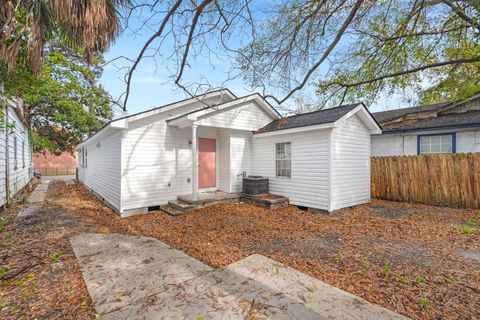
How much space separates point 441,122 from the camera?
10156 millimetres

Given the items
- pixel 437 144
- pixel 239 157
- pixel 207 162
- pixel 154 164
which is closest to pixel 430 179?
pixel 437 144

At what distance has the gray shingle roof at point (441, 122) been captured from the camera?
30.8 feet

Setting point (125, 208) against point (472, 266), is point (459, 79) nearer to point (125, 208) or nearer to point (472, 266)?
point (472, 266)

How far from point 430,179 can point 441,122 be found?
12.4ft

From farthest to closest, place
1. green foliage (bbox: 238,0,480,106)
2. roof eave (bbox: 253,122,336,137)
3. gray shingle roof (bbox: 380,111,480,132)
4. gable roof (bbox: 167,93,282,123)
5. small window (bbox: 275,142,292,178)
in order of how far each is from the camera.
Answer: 1. gray shingle roof (bbox: 380,111,480,132)
2. small window (bbox: 275,142,292,178)
3. gable roof (bbox: 167,93,282,123)
4. roof eave (bbox: 253,122,336,137)
5. green foliage (bbox: 238,0,480,106)

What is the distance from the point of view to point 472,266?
136 inches

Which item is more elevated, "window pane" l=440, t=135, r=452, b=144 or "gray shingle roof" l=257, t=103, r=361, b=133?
"gray shingle roof" l=257, t=103, r=361, b=133

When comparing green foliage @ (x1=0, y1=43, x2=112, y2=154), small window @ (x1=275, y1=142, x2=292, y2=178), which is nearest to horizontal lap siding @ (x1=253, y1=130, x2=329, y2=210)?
small window @ (x1=275, y1=142, x2=292, y2=178)

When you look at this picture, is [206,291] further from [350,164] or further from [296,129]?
[350,164]

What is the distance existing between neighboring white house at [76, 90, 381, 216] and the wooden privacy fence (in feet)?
3.98

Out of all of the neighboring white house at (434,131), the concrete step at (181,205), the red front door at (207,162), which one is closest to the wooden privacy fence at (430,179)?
the neighboring white house at (434,131)

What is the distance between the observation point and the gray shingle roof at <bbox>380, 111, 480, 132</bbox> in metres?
9.39

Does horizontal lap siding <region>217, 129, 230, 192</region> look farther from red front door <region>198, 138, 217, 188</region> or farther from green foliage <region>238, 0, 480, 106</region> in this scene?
green foliage <region>238, 0, 480, 106</region>

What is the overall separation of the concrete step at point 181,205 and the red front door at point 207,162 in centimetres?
134
